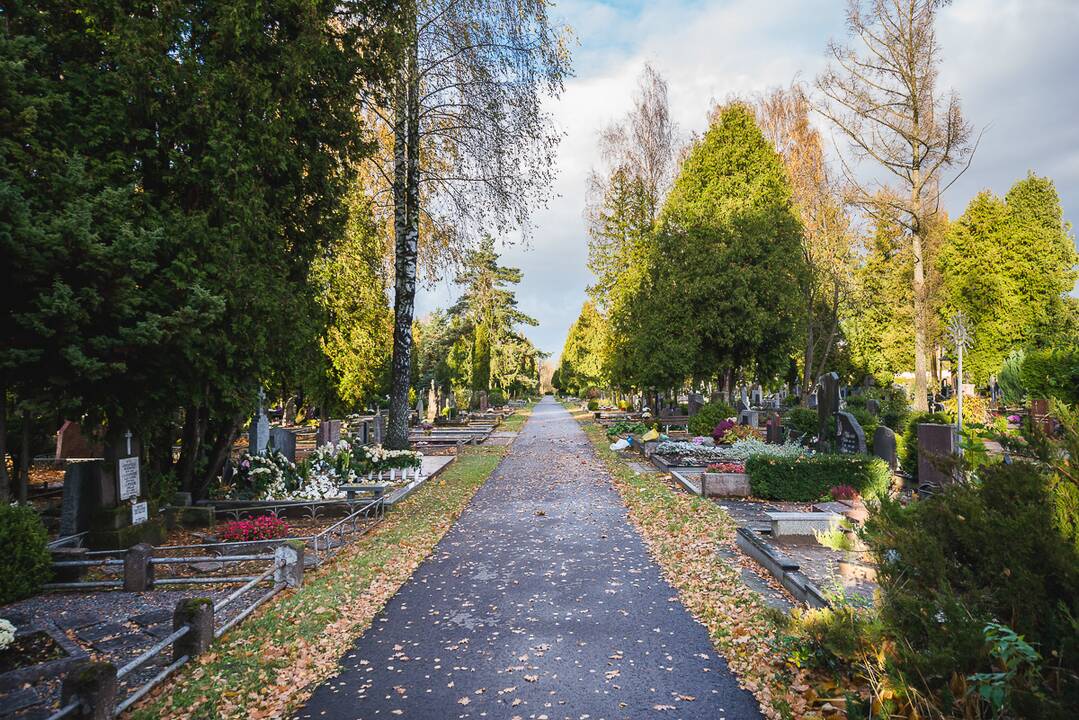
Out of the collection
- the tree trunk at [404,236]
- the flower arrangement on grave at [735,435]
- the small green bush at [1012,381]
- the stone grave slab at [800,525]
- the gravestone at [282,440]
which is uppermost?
the tree trunk at [404,236]

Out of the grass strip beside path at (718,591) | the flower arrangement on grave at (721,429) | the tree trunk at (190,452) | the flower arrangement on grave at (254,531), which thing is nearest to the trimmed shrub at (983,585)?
the grass strip beside path at (718,591)

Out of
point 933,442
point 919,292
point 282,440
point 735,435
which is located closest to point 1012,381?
point 919,292

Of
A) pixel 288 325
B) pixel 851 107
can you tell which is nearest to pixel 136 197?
pixel 288 325

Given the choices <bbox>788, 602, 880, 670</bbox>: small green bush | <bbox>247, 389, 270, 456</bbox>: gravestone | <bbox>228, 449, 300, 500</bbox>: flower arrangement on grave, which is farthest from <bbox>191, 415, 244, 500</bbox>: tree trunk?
<bbox>788, 602, 880, 670</bbox>: small green bush

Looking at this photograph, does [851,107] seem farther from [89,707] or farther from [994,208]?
[89,707]

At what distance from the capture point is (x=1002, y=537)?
3.12 metres

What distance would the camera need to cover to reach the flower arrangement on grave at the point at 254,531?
29.5 feet

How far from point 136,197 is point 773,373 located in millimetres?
23033

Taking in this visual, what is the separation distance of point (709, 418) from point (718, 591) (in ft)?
49.9

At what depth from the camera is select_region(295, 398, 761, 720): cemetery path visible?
4.41 metres

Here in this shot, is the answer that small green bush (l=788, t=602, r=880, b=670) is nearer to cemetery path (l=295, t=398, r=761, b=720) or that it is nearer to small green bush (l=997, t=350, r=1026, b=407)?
cemetery path (l=295, t=398, r=761, b=720)

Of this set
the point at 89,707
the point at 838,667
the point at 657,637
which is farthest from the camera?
the point at 657,637

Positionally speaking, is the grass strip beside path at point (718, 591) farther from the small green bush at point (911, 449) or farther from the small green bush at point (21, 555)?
the small green bush at point (21, 555)

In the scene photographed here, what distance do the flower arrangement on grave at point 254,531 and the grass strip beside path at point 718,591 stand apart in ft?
17.6
